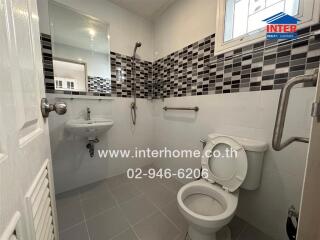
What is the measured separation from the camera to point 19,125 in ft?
1.19

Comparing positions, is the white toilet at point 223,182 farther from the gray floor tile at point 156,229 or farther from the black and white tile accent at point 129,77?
the black and white tile accent at point 129,77

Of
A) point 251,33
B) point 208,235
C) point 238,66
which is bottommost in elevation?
point 208,235

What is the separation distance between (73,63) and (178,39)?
1.27 m

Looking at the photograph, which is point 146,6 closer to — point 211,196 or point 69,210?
point 211,196

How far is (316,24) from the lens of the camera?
0.87 meters

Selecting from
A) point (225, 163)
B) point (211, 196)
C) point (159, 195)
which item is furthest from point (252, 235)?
point (159, 195)

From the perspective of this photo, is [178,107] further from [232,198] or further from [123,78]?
[232,198]

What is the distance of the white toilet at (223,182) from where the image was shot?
3.39 ft

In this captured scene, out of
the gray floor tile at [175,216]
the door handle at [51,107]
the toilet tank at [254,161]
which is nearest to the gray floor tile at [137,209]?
the gray floor tile at [175,216]

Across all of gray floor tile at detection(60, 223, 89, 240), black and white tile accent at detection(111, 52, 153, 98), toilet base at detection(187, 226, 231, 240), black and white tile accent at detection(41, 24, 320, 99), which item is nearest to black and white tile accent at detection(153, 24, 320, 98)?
black and white tile accent at detection(41, 24, 320, 99)

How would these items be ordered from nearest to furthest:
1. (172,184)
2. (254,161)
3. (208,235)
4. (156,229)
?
1. (208,235)
2. (254,161)
3. (156,229)
4. (172,184)

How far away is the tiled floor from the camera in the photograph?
3.75 feet

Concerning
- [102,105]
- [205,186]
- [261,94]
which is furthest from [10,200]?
[102,105]

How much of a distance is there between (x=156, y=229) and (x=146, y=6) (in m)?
2.47
